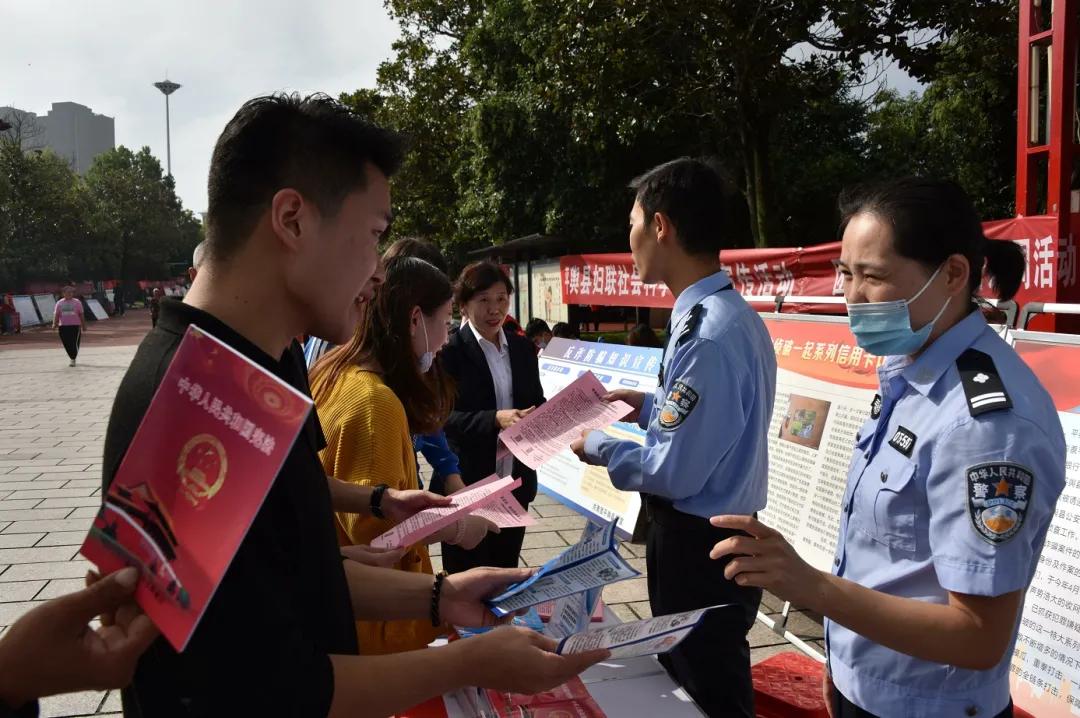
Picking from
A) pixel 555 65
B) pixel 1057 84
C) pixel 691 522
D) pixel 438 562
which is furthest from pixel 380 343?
pixel 555 65

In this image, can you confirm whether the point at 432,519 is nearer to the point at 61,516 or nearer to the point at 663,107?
the point at 61,516

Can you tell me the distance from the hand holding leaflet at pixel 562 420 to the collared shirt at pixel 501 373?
1.10 meters

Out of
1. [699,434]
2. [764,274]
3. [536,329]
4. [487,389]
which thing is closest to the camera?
[699,434]

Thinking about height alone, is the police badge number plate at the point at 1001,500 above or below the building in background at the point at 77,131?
below

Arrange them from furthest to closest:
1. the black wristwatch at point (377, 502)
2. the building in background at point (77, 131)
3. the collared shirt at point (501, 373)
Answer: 1. the building in background at point (77, 131)
2. the collared shirt at point (501, 373)
3. the black wristwatch at point (377, 502)

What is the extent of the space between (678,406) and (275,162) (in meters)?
1.26

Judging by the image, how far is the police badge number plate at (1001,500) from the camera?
119 centimetres

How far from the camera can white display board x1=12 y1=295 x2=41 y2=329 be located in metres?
29.2

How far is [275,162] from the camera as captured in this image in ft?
3.47

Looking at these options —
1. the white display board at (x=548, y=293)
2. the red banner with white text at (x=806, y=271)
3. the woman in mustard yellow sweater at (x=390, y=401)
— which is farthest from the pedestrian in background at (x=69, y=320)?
the woman in mustard yellow sweater at (x=390, y=401)

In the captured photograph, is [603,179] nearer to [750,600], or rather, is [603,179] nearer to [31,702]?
[750,600]

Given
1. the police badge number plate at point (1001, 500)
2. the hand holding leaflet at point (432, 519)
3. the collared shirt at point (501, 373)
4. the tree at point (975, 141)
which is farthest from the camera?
the tree at point (975, 141)

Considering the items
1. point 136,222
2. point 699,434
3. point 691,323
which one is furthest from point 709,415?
point 136,222

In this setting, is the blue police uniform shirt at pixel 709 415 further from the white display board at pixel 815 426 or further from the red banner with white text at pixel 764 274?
the red banner with white text at pixel 764 274
